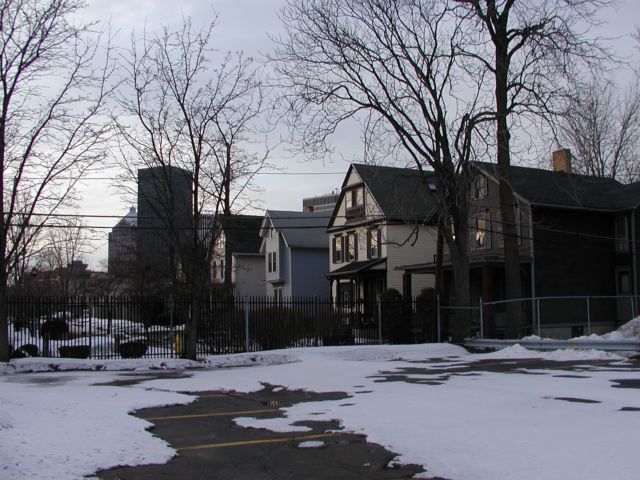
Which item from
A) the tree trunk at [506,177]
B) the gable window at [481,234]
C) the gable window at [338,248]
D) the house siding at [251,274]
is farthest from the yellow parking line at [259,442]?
the house siding at [251,274]

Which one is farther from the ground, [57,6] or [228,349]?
[57,6]

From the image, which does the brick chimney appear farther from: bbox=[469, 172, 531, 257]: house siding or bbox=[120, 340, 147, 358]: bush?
bbox=[120, 340, 147, 358]: bush

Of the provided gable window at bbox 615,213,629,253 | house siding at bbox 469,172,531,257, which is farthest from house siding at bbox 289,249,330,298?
gable window at bbox 615,213,629,253

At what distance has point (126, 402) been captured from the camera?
37.3 ft

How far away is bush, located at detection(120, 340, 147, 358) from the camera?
72.2 feet

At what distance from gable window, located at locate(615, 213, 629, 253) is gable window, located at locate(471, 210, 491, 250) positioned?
6726 millimetres

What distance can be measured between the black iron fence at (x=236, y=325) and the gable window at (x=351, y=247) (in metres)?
16.1

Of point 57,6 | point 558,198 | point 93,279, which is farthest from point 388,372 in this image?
point 93,279

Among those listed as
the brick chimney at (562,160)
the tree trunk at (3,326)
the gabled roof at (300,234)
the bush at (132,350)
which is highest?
the brick chimney at (562,160)

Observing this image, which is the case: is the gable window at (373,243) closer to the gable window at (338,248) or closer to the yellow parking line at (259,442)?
the gable window at (338,248)

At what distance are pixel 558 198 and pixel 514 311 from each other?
10969mm

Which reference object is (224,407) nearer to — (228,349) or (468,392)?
(468,392)

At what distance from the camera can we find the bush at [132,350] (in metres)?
22.0

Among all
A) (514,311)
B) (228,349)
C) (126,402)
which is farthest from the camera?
(514,311)
